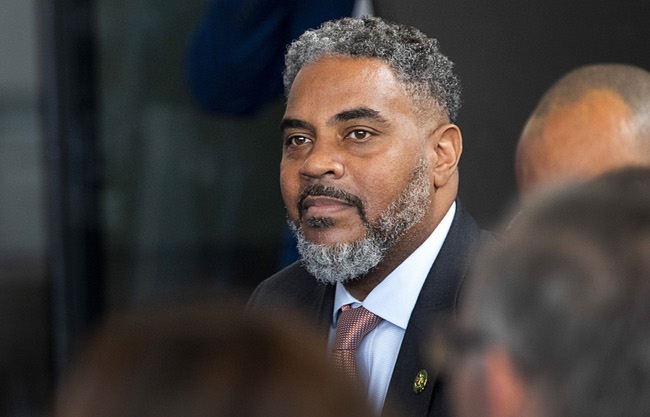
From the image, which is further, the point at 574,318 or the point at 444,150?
the point at 444,150

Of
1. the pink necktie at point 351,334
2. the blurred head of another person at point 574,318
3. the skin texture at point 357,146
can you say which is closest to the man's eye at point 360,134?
the skin texture at point 357,146

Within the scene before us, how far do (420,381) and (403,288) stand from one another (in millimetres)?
247

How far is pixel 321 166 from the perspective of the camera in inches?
91.2

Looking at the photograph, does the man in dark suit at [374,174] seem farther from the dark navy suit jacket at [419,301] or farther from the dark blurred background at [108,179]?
the dark blurred background at [108,179]

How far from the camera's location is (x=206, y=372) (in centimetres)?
87

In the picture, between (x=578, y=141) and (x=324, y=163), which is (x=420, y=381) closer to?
(x=324, y=163)

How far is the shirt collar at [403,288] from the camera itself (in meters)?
2.26

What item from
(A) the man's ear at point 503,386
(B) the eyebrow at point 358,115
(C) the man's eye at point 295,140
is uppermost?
(B) the eyebrow at point 358,115

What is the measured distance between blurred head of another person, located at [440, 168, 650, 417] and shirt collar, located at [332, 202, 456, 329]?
122 centimetres

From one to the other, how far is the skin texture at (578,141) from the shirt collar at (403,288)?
0.68 ft

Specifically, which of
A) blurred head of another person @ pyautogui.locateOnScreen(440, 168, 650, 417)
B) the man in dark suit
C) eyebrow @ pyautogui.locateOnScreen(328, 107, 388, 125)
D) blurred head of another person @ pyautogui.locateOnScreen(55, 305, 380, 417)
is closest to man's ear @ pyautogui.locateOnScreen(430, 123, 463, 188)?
the man in dark suit

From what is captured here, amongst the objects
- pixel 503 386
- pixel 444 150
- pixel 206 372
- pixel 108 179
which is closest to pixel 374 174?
pixel 444 150

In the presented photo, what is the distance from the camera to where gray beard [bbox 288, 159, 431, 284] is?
2.29 m

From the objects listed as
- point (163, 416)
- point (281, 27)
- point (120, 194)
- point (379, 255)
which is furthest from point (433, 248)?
point (120, 194)
